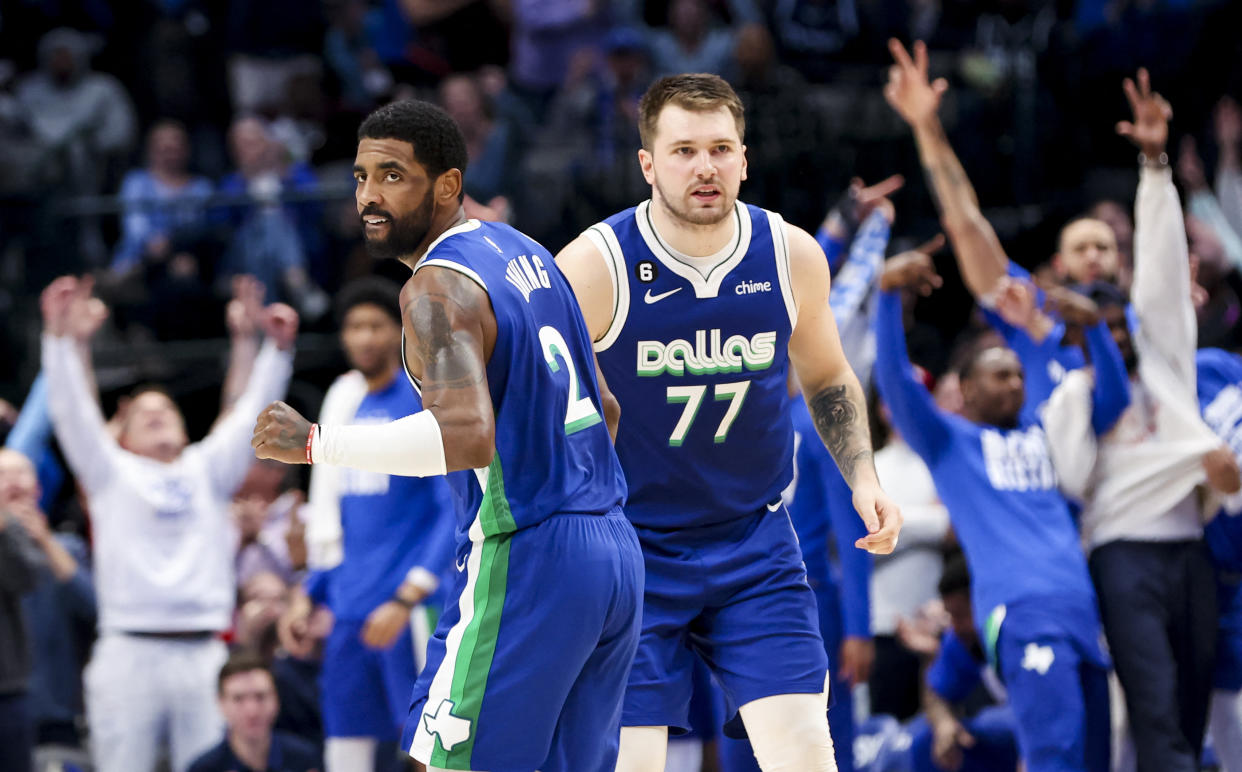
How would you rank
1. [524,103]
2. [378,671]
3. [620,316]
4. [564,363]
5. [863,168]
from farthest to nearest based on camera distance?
1. [524,103]
2. [863,168]
3. [378,671]
4. [620,316]
5. [564,363]

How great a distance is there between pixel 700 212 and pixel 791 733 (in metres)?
1.48

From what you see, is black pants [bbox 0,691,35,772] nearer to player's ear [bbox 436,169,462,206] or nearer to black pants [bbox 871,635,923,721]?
black pants [bbox 871,635,923,721]

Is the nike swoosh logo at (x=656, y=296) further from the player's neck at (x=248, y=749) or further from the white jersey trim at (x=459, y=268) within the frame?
the player's neck at (x=248, y=749)

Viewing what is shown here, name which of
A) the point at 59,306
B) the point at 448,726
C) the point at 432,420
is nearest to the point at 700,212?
the point at 432,420

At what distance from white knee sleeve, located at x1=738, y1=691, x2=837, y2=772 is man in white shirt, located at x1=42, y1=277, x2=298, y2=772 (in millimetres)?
3495

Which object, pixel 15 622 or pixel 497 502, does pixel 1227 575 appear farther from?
pixel 15 622

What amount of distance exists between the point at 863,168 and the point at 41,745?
229 inches

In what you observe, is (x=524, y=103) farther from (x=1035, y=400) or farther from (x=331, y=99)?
(x=1035, y=400)

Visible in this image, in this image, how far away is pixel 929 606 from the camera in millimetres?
7641

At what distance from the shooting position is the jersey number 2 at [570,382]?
3879 mm

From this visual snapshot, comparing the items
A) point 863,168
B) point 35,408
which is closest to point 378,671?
point 35,408

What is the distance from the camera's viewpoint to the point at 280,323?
24.7 feet

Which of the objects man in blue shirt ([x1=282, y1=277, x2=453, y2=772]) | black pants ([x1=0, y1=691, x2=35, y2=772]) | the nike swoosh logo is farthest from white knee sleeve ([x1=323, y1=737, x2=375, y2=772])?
the nike swoosh logo

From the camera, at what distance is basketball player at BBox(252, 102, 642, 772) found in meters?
3.64
